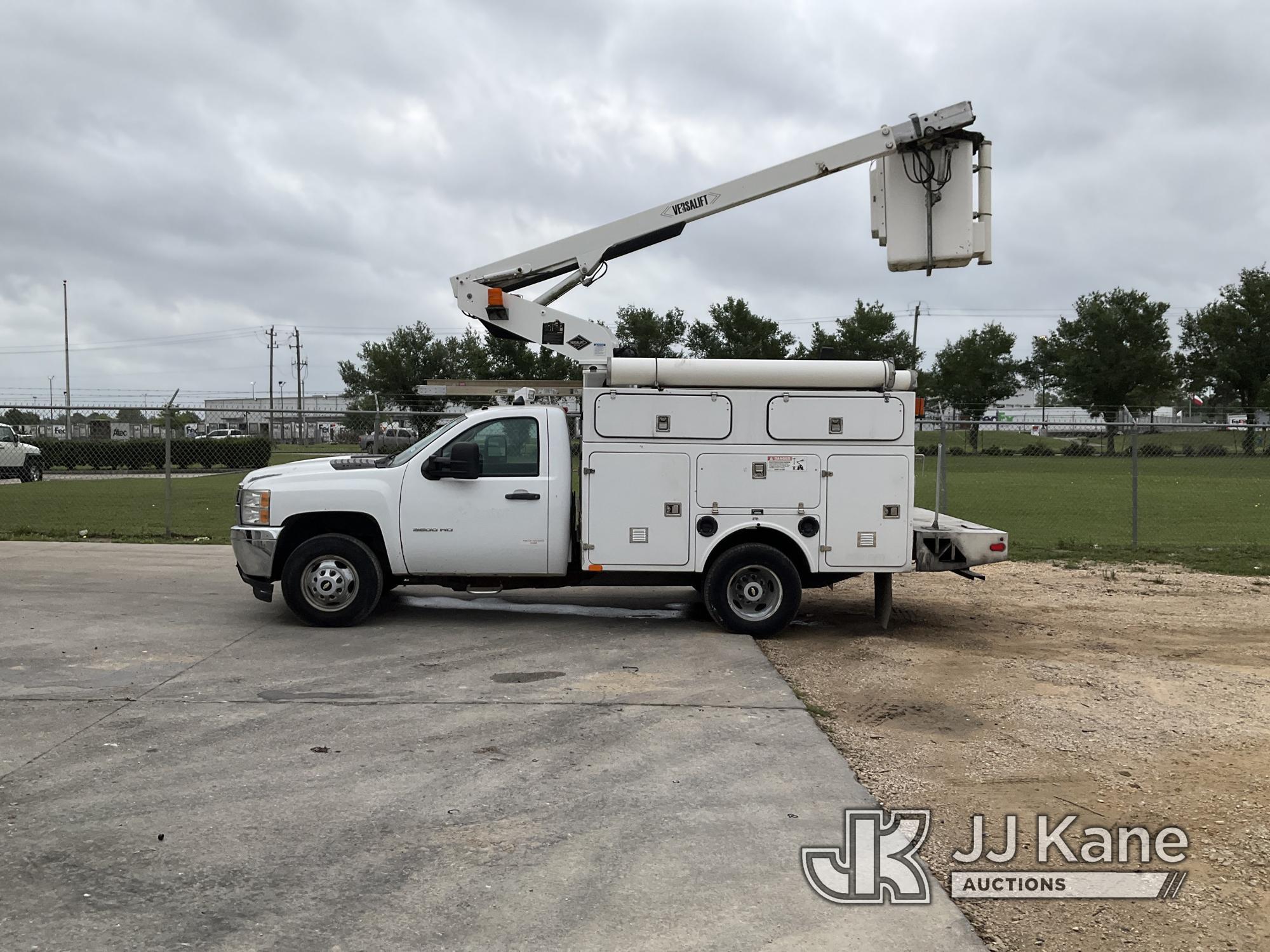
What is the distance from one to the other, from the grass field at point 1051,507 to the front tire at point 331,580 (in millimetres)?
7098

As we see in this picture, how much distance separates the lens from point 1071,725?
6.34m

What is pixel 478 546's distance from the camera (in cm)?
888

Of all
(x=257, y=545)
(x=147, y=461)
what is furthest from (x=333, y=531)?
(x=147, y=461)

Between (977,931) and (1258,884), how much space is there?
1252mm

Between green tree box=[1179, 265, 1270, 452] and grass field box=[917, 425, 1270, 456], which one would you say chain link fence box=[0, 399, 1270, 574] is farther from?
green tree box=[1179, 265, 1270, 452]

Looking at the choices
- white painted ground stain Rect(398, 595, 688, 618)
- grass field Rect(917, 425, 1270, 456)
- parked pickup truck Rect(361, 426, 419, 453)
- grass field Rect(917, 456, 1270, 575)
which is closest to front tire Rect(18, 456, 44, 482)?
parked pickup truck Rect(361, 426, 419, 453)

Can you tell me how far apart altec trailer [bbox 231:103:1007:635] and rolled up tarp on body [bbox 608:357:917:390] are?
0.02 m

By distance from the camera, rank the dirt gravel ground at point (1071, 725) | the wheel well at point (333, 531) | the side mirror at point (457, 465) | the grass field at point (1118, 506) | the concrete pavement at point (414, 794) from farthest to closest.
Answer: the grass field at point (1118, 506)
the wheel well at point (333, 531)
the side mirror at point (457, 465)
the dirt gravel ground at point (1071, 725)
the concrete pavement at point (414, 794)

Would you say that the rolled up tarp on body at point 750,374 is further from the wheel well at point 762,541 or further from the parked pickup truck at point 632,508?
the wheel well at point 762,541

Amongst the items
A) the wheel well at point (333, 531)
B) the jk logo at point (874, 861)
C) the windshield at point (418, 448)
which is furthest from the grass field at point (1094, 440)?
the jk logo at point (874, 861)

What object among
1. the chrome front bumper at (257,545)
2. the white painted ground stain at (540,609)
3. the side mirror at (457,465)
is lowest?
the white painted ground stain at (540,609)

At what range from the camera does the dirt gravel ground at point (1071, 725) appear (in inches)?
157

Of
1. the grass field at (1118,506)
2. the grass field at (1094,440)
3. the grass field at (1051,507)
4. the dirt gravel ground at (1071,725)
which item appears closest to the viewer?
the dirt gravel ground at (1071,725)

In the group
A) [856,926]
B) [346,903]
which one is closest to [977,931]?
[856,926]
